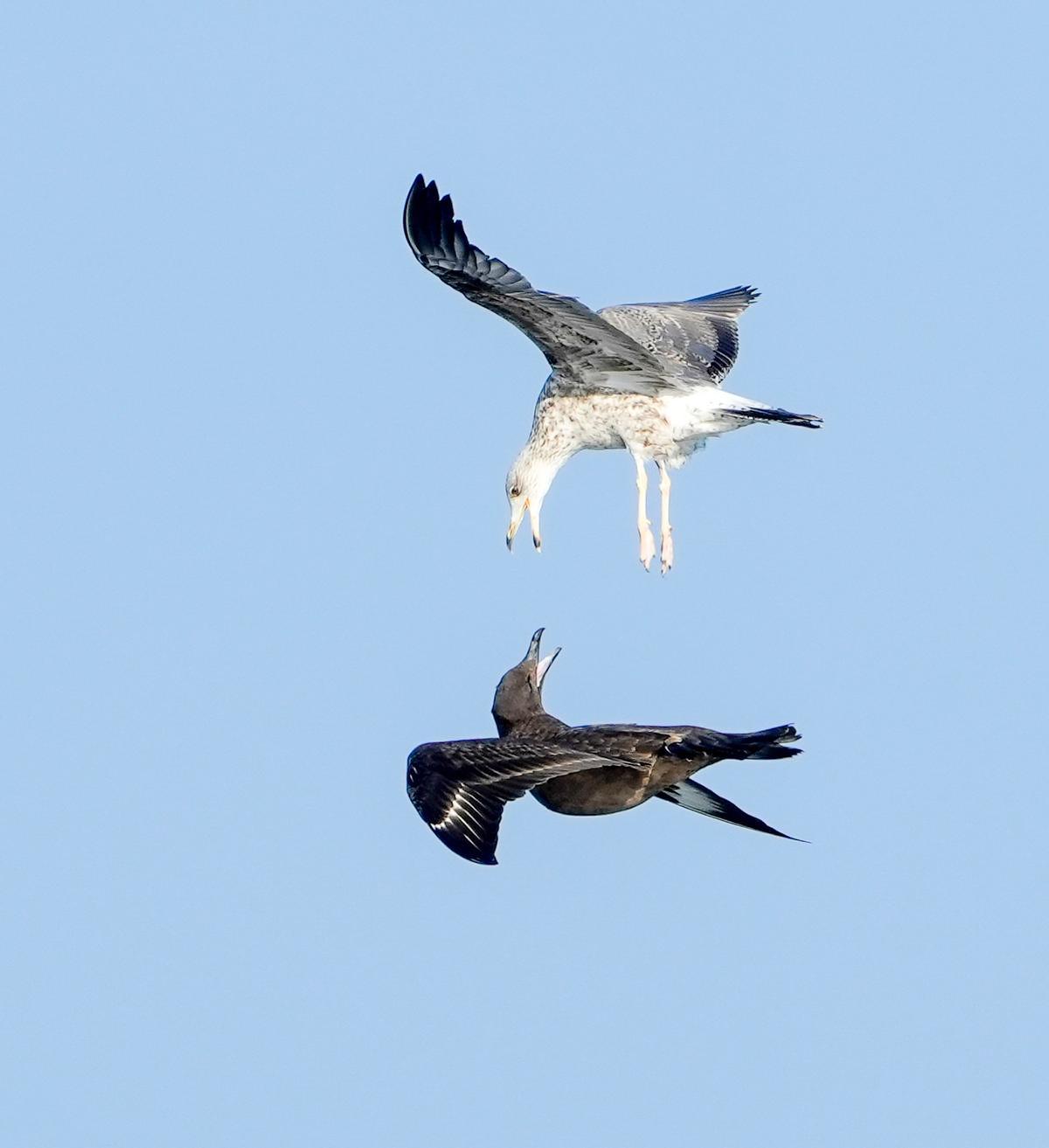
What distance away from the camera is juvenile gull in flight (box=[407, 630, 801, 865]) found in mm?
15180

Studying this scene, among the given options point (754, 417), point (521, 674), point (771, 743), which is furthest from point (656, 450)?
point (771, 743)

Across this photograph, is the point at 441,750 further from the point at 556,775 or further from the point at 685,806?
the point at 685,806

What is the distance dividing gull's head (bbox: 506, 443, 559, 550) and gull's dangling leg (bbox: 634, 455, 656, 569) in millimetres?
826

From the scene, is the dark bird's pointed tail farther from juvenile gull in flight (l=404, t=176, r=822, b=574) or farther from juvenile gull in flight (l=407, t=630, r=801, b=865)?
juvenile gull in flight (l=404, t=176, r=822, b=574)

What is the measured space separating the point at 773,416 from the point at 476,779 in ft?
11.8

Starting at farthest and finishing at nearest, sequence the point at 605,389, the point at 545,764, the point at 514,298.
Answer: the point at 605,389 < the point at 514,298 < the point at 545,764

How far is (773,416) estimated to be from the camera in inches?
690

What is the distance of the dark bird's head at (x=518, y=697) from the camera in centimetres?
1689

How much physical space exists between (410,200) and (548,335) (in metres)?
1.79

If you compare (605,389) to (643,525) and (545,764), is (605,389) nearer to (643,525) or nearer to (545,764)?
(643,525)

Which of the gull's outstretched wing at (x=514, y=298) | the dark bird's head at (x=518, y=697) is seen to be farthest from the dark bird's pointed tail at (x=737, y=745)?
the gull's outstretched wing at (x=514, y=298)

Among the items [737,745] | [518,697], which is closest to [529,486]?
[518,697]

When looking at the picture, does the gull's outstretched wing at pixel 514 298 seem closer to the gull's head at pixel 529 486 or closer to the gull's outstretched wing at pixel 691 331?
the gull's outstretched wing at pixel 691 331

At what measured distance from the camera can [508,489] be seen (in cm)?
1888
